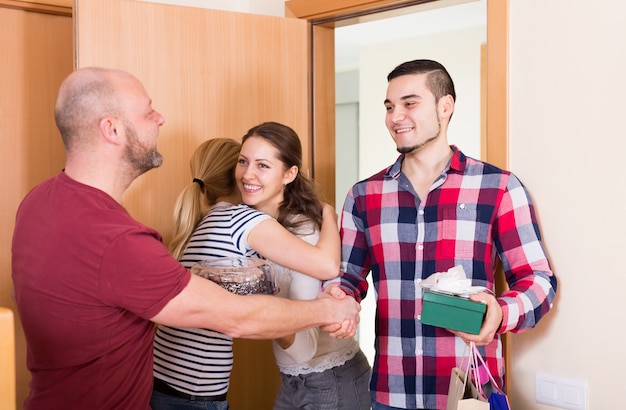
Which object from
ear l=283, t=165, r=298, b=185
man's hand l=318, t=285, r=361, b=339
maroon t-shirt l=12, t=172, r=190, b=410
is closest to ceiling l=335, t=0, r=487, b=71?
ear l=283, t=165, r=298, b=185

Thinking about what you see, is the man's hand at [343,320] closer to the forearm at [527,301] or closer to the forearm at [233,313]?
the forearm at [233,313]

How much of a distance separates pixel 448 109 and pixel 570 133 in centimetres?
34

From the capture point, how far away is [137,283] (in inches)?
59.1

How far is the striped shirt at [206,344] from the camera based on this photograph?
204 cm

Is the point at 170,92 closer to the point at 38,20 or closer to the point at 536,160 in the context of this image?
the point at 38,20

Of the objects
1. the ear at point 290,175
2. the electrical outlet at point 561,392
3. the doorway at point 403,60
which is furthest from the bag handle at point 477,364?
the doorway at point 403,60

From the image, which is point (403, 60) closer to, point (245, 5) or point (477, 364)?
point (245, 5)

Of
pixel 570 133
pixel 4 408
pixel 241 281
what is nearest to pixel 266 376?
pixel 241 281

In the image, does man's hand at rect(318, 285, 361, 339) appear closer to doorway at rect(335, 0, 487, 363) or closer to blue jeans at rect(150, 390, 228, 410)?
blue jeans at rect(150, 390, 228, 410)

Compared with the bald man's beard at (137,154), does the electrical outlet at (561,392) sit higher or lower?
lower

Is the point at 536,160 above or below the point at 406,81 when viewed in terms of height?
below

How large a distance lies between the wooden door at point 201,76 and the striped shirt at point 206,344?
1.69ft

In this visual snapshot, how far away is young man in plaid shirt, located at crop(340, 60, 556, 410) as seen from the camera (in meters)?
1.93

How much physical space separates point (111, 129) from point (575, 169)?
1199mm
